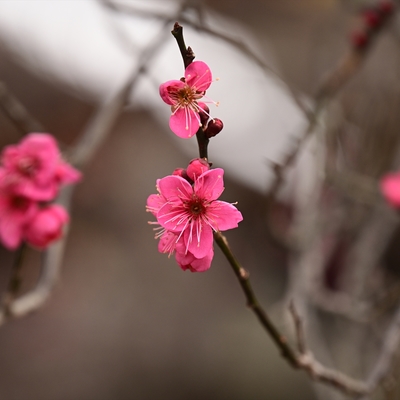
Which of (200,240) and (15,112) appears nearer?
(200,240)

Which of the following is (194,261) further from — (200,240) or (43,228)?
(43,228)

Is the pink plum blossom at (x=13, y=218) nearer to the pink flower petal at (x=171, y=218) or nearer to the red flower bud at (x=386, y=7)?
the pink flower petal at (x=171, y=218)

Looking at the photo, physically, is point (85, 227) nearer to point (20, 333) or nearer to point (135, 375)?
point (20, 333)

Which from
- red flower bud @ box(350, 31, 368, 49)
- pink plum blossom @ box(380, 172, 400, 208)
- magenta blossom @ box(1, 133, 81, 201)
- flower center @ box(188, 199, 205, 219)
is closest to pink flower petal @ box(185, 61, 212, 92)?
flower center @ box(188, 199, 205, 219)

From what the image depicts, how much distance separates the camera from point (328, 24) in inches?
64.9

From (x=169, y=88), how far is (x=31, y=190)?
39cm

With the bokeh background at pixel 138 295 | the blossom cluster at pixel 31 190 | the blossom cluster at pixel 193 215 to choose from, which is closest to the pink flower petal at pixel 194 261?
the blossom cluster at pixel 193 215

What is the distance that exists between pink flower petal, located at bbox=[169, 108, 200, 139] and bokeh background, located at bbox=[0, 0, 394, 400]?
142 centimetres

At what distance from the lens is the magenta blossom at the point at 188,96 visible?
37 centimetres

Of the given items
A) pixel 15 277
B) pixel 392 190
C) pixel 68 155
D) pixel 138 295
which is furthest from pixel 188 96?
pixel 138 295

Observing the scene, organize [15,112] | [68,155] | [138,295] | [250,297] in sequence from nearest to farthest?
[250,297], [15,112], [68,155], [138,295]

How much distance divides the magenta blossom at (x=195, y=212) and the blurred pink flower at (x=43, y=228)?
1.16 ft

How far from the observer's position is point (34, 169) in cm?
69

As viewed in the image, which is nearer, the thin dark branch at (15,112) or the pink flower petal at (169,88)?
the pink flower petal at (169,88)
